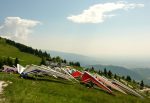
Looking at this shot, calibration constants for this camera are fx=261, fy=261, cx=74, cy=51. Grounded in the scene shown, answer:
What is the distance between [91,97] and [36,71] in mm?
24673

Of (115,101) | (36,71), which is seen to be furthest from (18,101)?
(36,71)

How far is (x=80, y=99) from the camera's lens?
96.7 ft

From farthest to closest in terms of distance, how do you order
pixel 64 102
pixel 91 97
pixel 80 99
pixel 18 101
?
1. pixel 91 97
2. pixel 80 99
3. pixel 64 102
4. pixel 18 101

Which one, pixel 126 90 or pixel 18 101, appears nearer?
pixel 18 101

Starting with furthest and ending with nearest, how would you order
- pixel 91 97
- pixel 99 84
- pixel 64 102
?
pixel 99 84, pixel 91 97, pixel 64 102

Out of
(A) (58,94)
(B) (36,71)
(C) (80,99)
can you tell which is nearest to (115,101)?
(C) (80,99)

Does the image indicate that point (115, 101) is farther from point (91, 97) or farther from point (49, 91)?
point (49, 91)

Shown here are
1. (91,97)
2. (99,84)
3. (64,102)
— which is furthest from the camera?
(99,84)

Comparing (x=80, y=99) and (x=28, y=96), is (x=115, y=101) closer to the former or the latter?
(x=80, y=99)

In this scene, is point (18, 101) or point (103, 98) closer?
point (18, 101)

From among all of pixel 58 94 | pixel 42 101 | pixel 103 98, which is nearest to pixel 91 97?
pixel 103 98

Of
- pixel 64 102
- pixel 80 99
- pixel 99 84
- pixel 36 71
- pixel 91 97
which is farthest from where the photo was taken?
pixel 36 71

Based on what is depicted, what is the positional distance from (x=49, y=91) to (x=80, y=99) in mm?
4893

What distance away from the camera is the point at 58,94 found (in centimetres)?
3133
